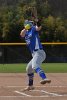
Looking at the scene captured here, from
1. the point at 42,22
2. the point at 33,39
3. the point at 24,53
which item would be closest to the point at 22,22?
the point at 42,22

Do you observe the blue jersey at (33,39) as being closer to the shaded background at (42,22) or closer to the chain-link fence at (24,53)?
the shaded background at (42,22)

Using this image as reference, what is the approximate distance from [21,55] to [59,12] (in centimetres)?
1576

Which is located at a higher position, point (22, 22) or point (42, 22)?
point (22, 22)

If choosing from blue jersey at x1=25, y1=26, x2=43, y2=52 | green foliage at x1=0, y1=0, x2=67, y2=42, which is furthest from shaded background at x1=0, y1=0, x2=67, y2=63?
blue jersey at x1=25, y1=26, x2=43, y2=52

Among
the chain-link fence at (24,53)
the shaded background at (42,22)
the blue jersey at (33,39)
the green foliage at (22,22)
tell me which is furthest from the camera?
the green foliage at (22,22)

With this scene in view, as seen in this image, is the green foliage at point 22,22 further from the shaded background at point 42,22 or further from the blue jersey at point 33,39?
the blue jersey at point 33,39

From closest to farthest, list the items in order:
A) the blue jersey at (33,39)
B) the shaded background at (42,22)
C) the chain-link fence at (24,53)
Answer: the blue jersey at (33,39) → the chain-link fence at (24,53) → the shaded background at (42,22)

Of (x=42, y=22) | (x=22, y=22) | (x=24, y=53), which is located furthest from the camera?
(x=42, y=22)

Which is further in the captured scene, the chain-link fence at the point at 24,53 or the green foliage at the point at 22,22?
the green foliage at the point at 22,22

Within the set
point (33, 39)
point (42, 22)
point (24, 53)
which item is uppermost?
point (33, 39)

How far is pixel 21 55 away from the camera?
30188 mm

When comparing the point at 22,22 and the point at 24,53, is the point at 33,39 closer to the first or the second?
the point at 24,53

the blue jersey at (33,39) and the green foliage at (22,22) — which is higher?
the blue jersey at (33,39)

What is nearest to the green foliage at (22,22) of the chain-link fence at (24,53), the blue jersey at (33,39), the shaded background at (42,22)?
the shaded background at (42,22)
